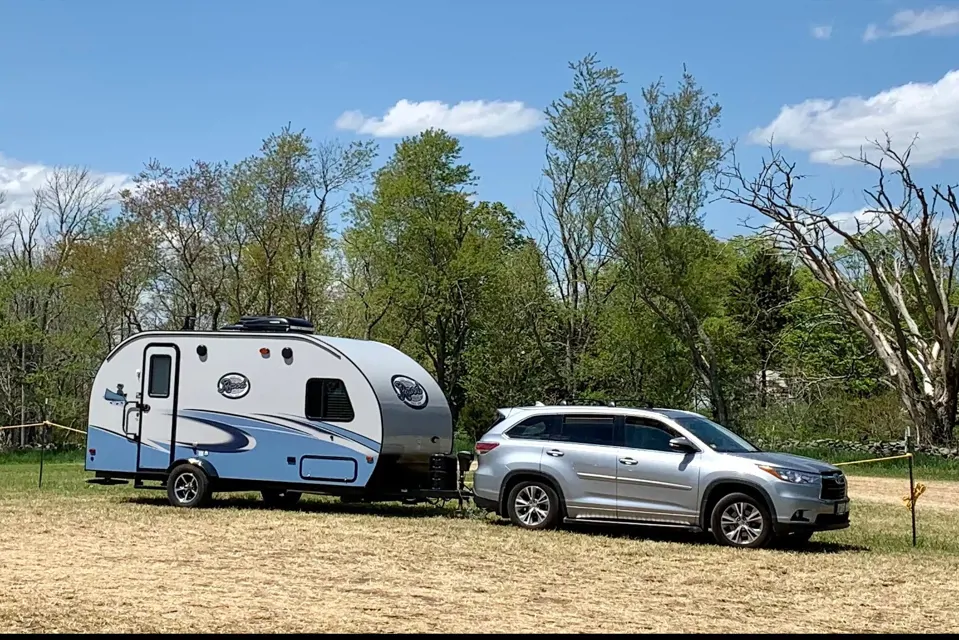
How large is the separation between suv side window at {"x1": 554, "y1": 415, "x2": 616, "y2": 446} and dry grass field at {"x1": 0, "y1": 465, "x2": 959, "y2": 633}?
118 cm

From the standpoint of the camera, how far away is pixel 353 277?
4391 cm

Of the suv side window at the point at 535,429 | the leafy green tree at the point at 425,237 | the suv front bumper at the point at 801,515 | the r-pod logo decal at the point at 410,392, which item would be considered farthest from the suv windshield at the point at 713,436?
the leafy green tree at the point at 425,237

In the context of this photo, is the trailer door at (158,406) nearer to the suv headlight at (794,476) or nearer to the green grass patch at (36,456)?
the suv headlight at (794,476)

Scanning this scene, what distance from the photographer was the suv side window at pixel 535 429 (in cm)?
1520

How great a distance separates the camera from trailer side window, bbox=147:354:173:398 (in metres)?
17.8

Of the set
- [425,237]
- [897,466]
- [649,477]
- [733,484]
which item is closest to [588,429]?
[649,477]

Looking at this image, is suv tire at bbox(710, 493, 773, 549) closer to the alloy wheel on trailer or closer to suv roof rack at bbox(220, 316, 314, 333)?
suv roof rack at bbox(220, 316, 314, 333)

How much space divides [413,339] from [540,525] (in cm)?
3034

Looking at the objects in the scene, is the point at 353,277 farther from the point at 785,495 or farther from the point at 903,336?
the point at 785,495

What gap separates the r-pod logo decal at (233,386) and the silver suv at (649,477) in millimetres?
4006

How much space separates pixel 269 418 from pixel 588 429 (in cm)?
495

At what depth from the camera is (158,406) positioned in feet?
58.1

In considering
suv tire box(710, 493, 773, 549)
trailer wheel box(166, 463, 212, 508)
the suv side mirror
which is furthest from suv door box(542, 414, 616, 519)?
trailer wheel box(166, 463, 212, 508)

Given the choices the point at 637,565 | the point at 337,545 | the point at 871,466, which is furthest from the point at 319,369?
the point at 871,466
